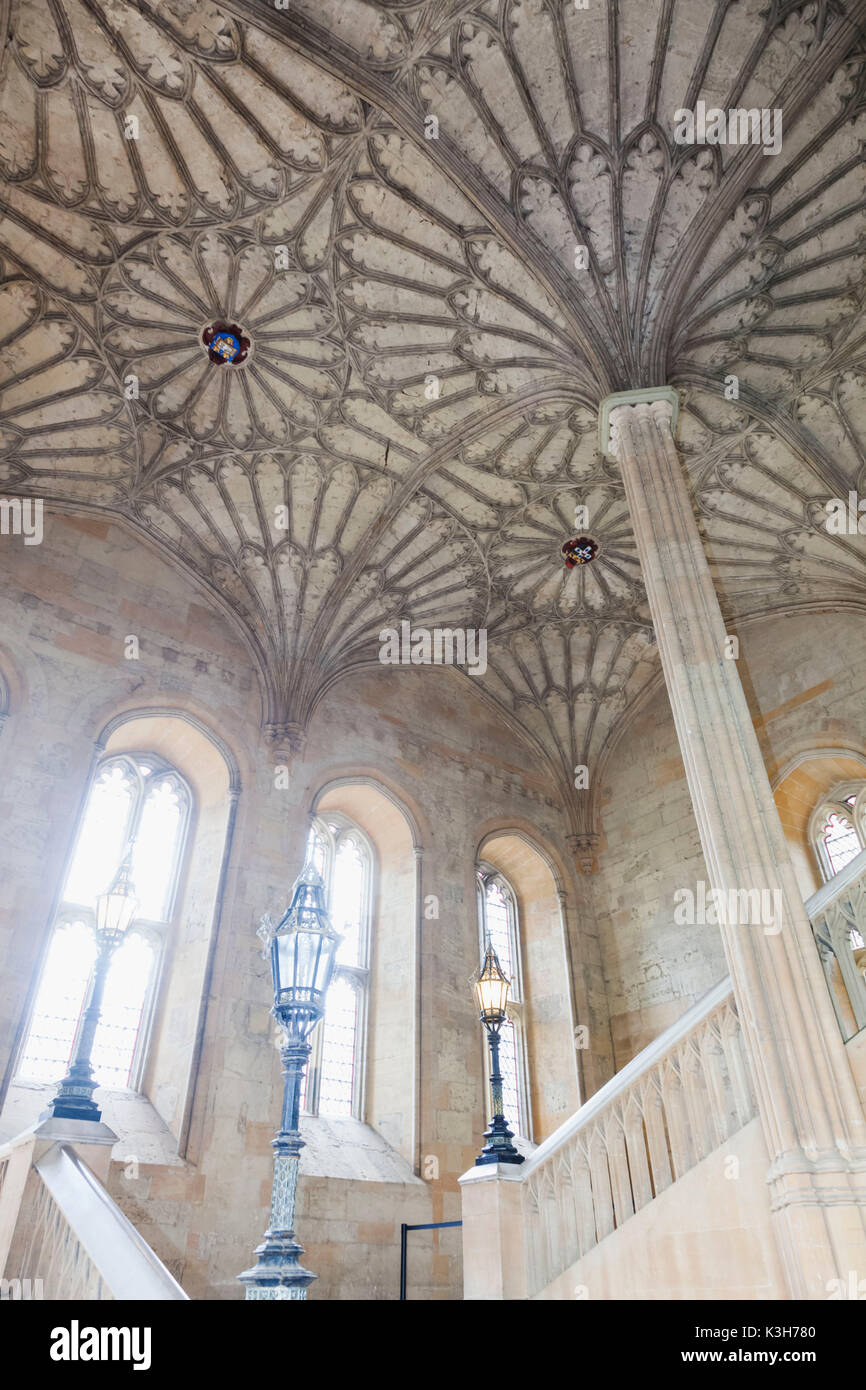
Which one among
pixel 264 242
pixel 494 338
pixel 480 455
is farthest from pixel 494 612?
pixel 264 242

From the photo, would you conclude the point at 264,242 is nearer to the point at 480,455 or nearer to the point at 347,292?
the point at 347,292

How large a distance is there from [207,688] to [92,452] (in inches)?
132

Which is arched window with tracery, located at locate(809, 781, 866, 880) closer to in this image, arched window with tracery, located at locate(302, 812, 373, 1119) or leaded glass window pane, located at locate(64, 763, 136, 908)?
arched window with tracery, located at locate(302, 812, 373, 1119)

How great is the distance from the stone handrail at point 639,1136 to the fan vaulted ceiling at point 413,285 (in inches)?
260

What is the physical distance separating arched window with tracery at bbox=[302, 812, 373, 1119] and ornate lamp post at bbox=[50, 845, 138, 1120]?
355 centimetres

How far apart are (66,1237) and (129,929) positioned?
13.4 ft

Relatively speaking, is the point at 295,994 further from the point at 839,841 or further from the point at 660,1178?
the point at 839,841

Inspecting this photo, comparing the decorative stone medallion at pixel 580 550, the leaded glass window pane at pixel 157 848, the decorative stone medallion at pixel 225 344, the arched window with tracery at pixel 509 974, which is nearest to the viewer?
the decorative stone medallion at pixel 225 344

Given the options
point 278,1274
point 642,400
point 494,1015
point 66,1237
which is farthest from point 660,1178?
point 642,400

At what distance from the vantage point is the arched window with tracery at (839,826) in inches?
465

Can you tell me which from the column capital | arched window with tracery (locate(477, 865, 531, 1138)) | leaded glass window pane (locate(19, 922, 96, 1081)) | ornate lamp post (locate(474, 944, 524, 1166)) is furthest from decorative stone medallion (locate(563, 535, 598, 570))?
leaded glass window pane (locate(19, 922, 96, 1081))

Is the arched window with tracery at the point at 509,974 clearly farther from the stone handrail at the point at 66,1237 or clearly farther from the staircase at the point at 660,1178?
the stone handrail at the point at 66,1237

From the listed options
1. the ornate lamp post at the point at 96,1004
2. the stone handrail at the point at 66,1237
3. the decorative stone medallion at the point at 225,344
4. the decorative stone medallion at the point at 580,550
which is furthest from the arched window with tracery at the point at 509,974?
the decorative stone medallion at the point at 225,344

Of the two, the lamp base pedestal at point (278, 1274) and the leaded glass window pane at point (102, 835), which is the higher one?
the leaded glass window pane at point (102, 835)
